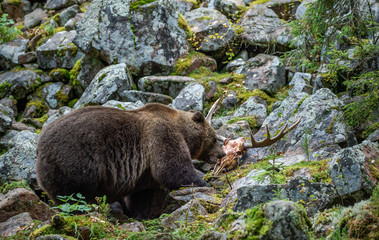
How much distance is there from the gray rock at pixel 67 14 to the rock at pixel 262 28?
848 centimetres

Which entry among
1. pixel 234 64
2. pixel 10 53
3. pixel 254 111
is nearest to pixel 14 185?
pixel 254 111

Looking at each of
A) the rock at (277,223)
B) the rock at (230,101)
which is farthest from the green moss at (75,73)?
the rock at (277,223)

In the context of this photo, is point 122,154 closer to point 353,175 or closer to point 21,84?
point 353,175

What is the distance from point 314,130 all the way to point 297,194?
10.3 feet

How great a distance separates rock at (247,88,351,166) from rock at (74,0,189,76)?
5458 mm

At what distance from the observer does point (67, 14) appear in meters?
18.9

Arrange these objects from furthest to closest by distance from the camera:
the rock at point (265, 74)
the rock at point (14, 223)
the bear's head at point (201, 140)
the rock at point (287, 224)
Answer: the rock at point (265, 74) < the bear's head at point (201, 140) < the rock at point (14, 223) < the rock at point (287, 224)

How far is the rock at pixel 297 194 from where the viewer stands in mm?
4457

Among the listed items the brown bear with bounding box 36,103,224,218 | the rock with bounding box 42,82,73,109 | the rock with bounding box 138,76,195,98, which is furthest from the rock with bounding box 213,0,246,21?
the brown bear with bounding box 36,103,224,218

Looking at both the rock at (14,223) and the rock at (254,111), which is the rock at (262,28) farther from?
the rock at (14,223)

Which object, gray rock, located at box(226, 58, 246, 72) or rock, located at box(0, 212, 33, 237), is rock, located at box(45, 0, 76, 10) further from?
rock, located at box(0, 212, 33, 237)

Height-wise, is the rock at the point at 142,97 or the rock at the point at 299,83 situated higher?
the rock at the point at 299,83

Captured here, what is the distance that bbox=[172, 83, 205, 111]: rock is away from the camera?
432 inches

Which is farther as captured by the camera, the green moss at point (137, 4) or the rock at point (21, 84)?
the rock at point (21, 84)
